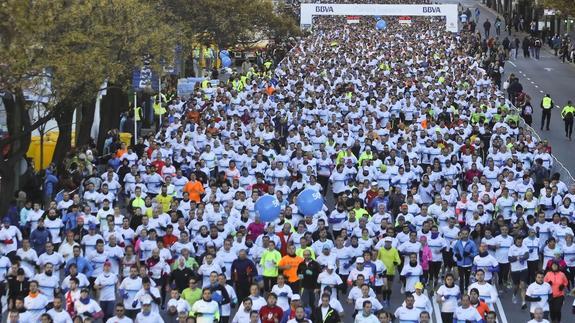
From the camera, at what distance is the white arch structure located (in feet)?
228

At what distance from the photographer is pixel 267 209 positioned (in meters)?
22.2

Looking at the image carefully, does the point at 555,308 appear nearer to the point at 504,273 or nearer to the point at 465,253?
the point at 465,253

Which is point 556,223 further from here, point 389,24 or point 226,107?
point 389,24

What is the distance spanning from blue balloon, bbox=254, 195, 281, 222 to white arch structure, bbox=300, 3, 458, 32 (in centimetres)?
4799

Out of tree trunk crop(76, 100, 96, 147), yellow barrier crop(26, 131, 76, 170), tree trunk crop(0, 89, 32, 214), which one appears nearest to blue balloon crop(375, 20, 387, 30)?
yellow barrier crop(26, 131, 76, 170)

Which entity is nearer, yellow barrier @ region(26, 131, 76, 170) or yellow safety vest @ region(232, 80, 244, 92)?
yellow barrier @ region(26, 131, 76, 170)

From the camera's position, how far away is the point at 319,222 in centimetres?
2122

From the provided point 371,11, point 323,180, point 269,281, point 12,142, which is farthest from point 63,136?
point 371,11

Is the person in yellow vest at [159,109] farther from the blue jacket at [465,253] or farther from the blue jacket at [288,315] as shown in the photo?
the blue jacket at [288,315]

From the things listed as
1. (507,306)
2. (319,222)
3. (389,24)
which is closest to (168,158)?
(319,222)

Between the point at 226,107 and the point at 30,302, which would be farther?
the point at 226,107

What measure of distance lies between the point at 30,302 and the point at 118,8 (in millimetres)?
11330

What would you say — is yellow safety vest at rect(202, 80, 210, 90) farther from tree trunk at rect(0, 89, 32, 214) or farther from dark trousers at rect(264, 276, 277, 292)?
dark trousers at rect(264, 276, 277, 292)

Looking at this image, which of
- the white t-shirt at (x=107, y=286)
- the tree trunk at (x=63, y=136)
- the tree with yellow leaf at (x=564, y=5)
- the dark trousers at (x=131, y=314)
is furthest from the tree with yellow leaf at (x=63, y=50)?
the tree with yellow leaf at (x=564, y=5)
